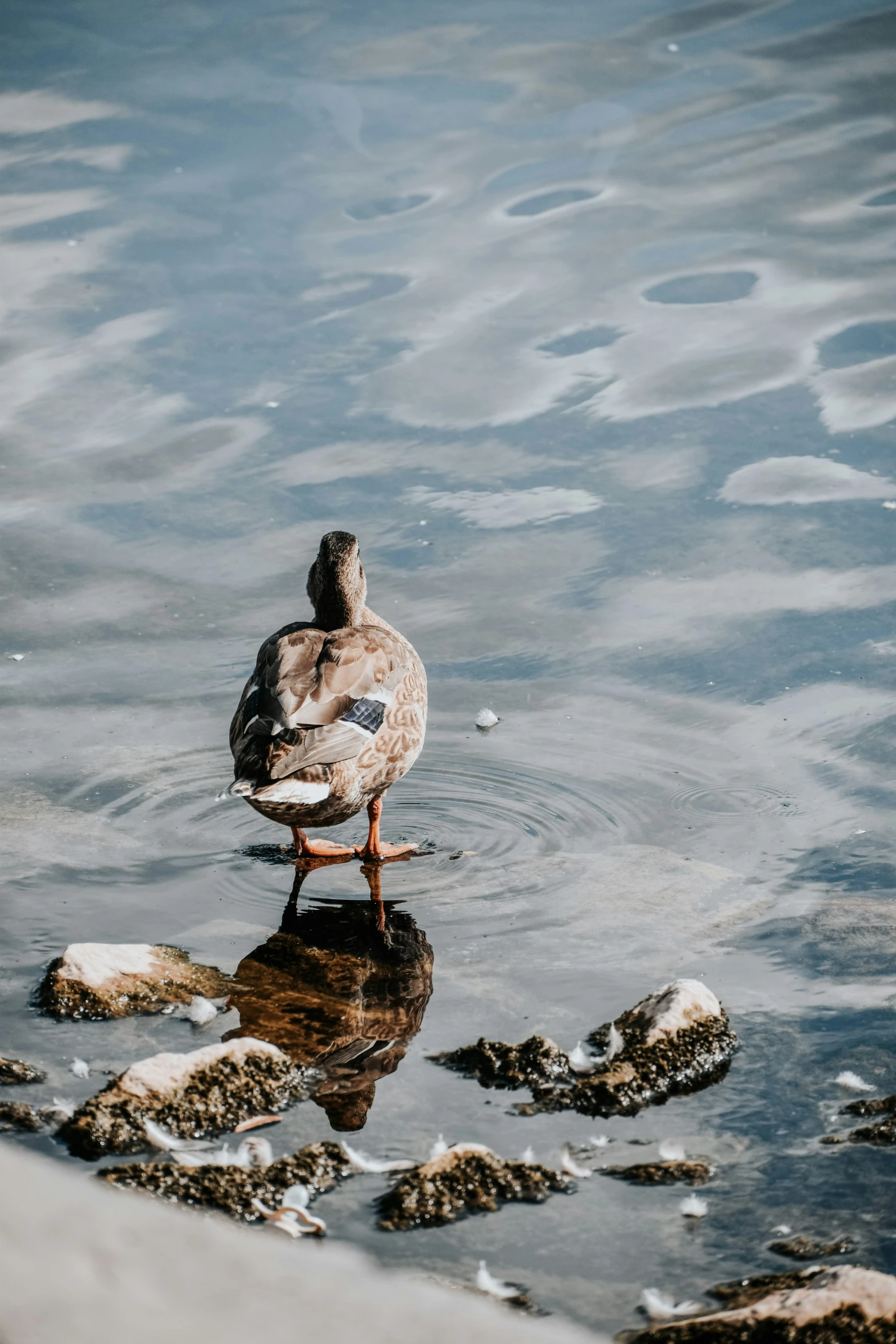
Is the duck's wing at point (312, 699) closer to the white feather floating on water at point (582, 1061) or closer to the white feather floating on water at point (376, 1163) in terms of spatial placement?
the white feather floating on water at point (582, 1061)

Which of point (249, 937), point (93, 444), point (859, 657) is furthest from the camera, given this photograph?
point (93, 444)

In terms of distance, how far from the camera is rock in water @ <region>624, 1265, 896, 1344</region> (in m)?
2.92

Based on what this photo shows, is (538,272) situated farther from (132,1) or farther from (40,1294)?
(40,1294)

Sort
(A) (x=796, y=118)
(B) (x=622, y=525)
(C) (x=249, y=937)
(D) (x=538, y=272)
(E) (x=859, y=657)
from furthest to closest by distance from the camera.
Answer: (A) (x=796, y=118), (D) (x=538, y=272), (B) (x=622, y=525), (E) (x=859, y=657), (C) (x=249, y=937)

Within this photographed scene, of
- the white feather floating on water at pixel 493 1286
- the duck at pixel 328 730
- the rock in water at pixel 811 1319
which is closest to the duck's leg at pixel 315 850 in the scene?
the duck at pixel 328 730

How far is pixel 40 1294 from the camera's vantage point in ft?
7.43

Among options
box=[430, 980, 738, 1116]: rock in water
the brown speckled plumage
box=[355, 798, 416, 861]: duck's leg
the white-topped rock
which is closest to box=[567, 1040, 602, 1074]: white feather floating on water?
box=[430, 980, 738, 1116]: rock in water

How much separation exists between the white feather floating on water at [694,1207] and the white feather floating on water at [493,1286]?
479mm

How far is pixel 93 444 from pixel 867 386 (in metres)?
5.04

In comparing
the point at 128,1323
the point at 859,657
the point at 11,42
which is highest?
the point at 11,42

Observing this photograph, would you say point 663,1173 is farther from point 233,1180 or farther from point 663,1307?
point 233,1180

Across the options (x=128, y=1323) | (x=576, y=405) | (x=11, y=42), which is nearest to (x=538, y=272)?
(x=576, y=405)

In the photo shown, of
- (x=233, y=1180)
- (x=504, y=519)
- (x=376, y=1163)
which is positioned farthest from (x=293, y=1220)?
(x=504, y=519)

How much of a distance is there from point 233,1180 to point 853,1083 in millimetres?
1668
